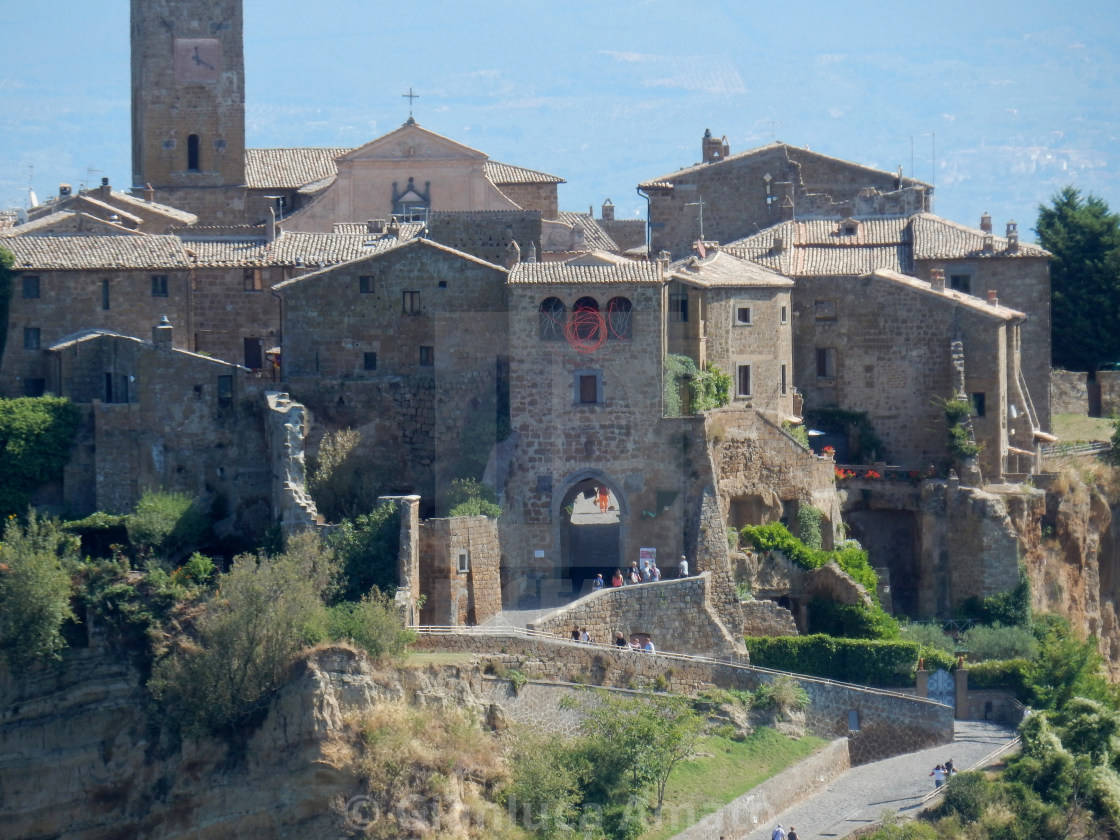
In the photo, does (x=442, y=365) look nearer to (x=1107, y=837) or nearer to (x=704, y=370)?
(x=704, y=370)

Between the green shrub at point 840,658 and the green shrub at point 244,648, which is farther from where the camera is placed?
the green shrub at point 840,658

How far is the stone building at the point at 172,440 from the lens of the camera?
222 ft

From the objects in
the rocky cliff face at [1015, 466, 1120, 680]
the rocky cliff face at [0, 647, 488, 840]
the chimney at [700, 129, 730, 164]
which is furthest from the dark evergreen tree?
the rocky cliff face at [0, 647, 488, 840]

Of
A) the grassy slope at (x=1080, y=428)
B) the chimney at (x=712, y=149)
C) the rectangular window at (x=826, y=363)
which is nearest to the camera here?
the rectangular window at (x=826, y=363)

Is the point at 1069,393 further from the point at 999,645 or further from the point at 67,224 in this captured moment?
the point at 67,224

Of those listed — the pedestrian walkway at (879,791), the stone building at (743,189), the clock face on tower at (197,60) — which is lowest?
the pedestrian walkway at (879,791)

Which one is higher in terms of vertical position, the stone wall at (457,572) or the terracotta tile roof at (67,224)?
the terracotta tile roof at (67,224)

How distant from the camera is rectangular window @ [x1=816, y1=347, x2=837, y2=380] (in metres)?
74.8

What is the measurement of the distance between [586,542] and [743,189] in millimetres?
20189

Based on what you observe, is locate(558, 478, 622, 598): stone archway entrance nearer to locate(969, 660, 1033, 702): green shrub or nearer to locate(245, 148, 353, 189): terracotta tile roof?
locate(969, 660, 1033, 702): green shrub

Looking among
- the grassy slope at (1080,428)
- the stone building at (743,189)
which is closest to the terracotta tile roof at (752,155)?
the stone building at (743,189)

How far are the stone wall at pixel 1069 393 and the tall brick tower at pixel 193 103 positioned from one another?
2715 centimetres

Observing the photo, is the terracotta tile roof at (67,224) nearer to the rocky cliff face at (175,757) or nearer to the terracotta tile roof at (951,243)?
the rocky cliff face at (175,757)

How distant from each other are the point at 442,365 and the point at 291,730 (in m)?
11.9
